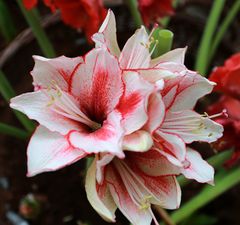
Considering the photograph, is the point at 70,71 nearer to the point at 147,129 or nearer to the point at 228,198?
the point at 147,129

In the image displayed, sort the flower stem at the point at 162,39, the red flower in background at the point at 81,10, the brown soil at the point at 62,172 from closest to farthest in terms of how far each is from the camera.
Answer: the flower stem at the point at 162,39, the red flower in background at the point at 81,10, the brown soil at the point at 62,172

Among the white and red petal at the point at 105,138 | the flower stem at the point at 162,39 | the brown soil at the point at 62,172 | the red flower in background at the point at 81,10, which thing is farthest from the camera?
the brown soil at the point at 62,172

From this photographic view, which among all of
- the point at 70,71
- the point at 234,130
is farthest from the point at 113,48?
the point at 234,130

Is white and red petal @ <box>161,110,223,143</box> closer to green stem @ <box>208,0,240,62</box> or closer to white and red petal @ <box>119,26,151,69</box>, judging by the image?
white and red petal @ <box>119,26,151,69</box>

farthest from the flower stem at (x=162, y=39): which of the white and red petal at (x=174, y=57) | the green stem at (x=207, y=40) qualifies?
the green stem at (x=207, y=40)

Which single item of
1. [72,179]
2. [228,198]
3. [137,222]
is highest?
[137,222]

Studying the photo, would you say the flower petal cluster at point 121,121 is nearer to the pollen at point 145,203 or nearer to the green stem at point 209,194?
the pollen at point 145,203

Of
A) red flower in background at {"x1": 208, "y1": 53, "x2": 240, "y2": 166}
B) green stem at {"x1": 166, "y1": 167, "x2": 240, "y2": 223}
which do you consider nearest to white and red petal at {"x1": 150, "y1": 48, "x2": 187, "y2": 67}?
red flower in background at {"x1": 208, "y1": 53, "x2": 240, "y2": 166}
